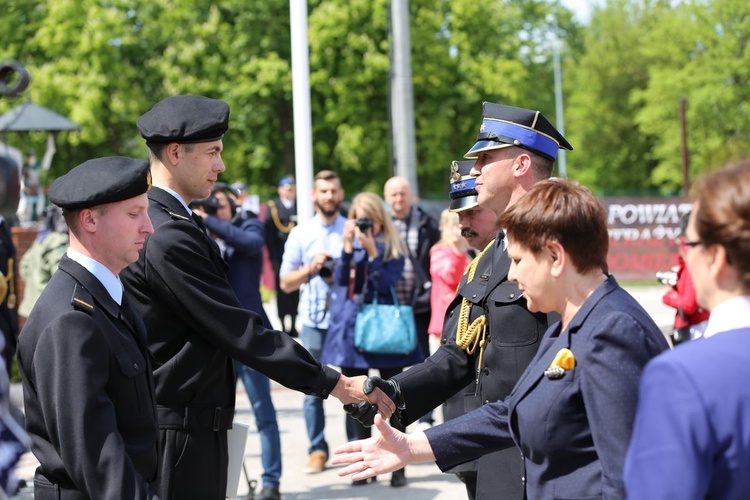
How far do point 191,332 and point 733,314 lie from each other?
7.81 feet

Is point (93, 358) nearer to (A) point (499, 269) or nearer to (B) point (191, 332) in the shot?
(B) point (191, 332)

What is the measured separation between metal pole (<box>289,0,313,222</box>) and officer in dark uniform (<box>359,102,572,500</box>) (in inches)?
198

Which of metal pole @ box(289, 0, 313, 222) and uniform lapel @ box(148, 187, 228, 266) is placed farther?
metal pole @ box(289, 0, 313, 222)

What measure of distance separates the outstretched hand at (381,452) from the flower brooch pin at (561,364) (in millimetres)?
→ 699

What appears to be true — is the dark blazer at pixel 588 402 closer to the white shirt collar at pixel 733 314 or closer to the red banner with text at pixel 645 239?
the white shirt collar at pixel 733 314

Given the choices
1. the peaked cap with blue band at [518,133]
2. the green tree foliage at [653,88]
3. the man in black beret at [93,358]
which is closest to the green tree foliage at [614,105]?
the green tree foliage at [653,88]

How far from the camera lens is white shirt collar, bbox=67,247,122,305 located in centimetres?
318

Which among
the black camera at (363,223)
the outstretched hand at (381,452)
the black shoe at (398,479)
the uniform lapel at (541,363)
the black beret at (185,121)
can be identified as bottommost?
the black shoe at (398,479)

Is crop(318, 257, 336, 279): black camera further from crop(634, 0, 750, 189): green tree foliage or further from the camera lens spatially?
crop(634, 0, 750, 189): green tree foliage

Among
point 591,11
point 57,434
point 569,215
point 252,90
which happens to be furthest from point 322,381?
point 591,11

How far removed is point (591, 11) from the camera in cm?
6481

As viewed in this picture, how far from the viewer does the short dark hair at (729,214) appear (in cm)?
196

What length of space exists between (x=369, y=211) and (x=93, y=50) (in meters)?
27.7

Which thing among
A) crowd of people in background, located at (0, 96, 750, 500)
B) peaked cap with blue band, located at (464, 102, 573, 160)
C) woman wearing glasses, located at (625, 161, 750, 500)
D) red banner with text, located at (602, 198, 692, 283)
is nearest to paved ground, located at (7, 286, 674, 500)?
crowd of people in background, located at (0, 96, 750, 500)
